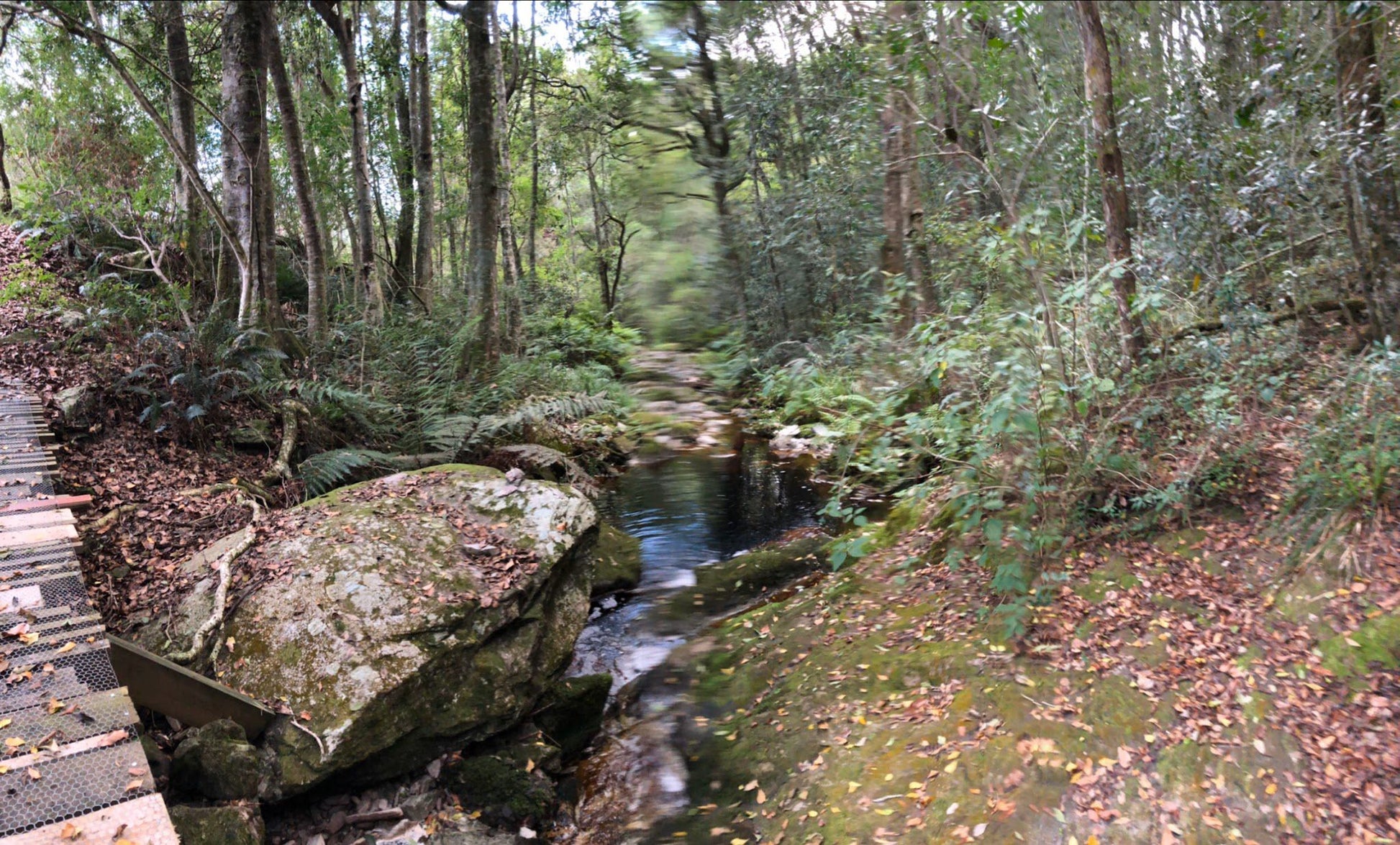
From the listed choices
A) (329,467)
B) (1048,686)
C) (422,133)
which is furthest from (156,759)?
(422,133)

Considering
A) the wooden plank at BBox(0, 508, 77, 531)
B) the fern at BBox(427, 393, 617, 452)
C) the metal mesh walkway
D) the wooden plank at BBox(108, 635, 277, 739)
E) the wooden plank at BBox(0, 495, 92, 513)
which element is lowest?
the wooden plank at BBox(108, 635, 277, 739)

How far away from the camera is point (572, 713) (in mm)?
6102

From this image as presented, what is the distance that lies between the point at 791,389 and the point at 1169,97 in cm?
620

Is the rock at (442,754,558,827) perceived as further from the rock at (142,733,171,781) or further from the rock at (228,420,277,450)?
the rock at (228,420,277,450)

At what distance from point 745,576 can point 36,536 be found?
5996mm

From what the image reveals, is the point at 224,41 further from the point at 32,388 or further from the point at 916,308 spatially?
the point at 916,308

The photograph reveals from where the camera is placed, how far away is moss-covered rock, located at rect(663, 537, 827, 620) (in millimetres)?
8008

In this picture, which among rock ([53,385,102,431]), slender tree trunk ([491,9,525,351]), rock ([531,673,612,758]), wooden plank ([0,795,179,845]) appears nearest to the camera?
wooden plank ([0,795,179,845])

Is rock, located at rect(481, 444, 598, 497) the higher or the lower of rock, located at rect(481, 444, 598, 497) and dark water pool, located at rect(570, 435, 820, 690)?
the higher

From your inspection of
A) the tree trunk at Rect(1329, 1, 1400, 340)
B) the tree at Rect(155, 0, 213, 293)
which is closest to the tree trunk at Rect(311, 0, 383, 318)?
the tree at Rect(155, 0, 213, 293)

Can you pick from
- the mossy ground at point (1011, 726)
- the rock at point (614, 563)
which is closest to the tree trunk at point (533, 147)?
the rock at point (614, 563)

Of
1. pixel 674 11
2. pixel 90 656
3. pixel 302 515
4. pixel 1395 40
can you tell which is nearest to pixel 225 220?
pixel 302 515

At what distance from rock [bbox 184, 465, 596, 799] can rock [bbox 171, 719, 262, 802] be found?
218mm

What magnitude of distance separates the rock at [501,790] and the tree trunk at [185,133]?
7798 mm
